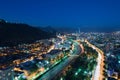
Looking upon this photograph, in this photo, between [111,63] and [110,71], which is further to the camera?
[111,63]

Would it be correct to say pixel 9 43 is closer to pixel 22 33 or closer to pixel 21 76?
pixel 22 33

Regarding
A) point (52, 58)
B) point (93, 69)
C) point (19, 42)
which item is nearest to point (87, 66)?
point (93, 69)

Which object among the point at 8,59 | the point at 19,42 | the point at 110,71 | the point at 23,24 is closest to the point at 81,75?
the point at 110,71

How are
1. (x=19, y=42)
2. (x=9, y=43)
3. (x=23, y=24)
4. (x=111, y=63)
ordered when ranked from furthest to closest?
(x=23, y=24) < (x=19, y=42) < (x=9, y=43) < (x=111, y=63)

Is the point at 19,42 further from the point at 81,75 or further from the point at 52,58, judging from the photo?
the point at 81,75

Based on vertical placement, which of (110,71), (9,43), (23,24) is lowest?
(110,71)

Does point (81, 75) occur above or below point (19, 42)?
below

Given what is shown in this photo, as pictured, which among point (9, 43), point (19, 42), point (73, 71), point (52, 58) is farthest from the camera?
point (19, 42)
